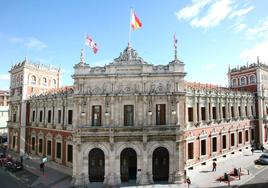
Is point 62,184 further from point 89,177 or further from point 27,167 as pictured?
point 27,167

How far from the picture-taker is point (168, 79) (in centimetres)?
2698

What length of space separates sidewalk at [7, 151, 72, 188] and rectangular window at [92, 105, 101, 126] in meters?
7.81

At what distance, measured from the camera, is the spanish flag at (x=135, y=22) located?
25.9 metres

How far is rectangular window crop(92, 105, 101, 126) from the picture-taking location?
26922 millimetres

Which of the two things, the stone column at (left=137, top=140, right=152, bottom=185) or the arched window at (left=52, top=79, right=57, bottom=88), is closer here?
the stone column at (left=137, top=140, right=152, bottom=185)

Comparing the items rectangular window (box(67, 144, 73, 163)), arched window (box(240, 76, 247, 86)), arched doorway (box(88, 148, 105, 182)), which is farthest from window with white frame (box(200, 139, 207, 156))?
arched window (box(240, 76, 247, 86))

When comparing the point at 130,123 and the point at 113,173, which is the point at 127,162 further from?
the point at 130,123

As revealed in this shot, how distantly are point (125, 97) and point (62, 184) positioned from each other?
506 inches

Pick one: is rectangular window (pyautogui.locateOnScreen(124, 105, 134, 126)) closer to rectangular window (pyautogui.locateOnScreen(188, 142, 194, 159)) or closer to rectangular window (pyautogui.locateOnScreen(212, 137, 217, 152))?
rectangular window (pyautogui.locateOnScreen(188, 142, 194, 159))

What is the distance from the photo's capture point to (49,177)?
29984mm

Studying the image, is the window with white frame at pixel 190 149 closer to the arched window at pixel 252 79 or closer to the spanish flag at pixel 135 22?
the spanish flag at pixel 135 22

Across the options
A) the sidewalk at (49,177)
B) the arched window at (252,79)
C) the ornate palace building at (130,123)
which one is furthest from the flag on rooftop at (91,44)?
the arched window at (252,79)

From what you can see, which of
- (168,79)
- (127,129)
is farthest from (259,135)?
(127,129)

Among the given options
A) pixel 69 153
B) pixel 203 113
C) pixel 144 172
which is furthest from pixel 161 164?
pixel 69 153
